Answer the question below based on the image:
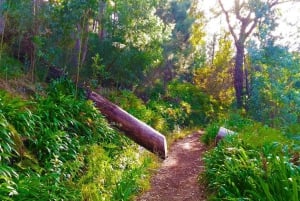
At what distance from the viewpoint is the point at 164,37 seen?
1140 centimetres

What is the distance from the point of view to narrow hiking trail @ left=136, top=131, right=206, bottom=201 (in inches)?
231

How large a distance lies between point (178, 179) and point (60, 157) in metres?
2.64

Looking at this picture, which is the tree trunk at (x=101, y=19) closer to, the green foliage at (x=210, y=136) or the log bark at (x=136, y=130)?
the log bark at (x=136, y=130)

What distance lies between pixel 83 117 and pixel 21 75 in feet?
9.64

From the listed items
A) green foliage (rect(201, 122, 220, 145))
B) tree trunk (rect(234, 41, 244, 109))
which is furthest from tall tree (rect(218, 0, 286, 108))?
green foliage (rect(201, 122, 220, 145))

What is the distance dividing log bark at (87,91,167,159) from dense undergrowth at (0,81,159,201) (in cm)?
89

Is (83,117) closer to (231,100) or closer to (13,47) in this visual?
(13,47)

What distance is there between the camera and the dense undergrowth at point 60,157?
14.1 feet

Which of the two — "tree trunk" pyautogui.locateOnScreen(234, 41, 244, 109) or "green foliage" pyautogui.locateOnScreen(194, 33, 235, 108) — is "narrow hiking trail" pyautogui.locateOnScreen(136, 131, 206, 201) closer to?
"tree trunk" pyautogui.locateOnScreen(234, 41, 244, 109)

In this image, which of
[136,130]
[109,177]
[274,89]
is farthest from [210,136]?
[274,89]

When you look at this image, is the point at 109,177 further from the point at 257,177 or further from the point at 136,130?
the point at 136,130

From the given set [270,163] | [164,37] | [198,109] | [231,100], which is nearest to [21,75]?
[164,37]

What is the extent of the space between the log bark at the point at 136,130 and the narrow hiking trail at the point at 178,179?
433mm

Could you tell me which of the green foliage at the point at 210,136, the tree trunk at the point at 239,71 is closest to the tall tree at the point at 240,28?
the tree trunk at the point at 239,71
